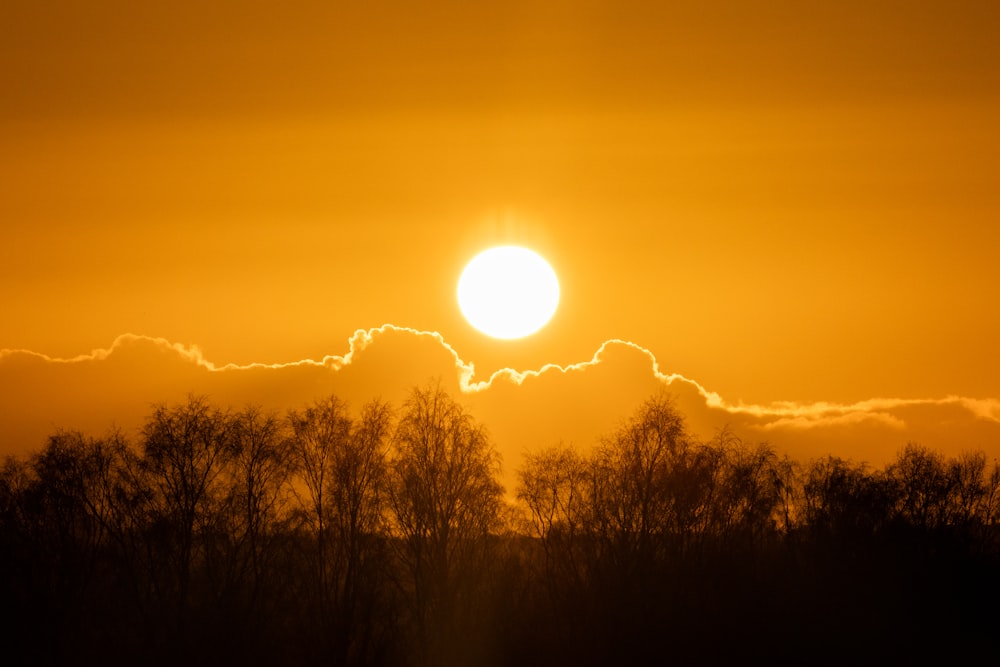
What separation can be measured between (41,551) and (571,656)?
31764 millimetres

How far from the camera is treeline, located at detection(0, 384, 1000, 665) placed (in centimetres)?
8162

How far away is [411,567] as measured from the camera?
8675cm

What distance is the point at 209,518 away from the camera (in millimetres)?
86375

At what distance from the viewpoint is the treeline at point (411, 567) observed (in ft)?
268

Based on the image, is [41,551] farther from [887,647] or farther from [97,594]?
[887,647]

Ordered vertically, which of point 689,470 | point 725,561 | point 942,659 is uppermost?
point 689,470

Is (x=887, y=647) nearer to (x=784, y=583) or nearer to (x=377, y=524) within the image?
(x=784, y=583)

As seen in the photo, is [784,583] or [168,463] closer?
[168,463]

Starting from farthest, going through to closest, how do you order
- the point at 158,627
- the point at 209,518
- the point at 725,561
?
the point at 725,561
the point at 209,518
the point at 158,627

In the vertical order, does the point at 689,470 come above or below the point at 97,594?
above

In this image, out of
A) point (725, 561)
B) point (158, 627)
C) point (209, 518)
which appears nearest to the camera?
point (158, 627)

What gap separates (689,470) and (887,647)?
17.2 meters

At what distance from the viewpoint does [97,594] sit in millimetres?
82938

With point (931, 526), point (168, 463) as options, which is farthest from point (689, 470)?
point (168, 463)
